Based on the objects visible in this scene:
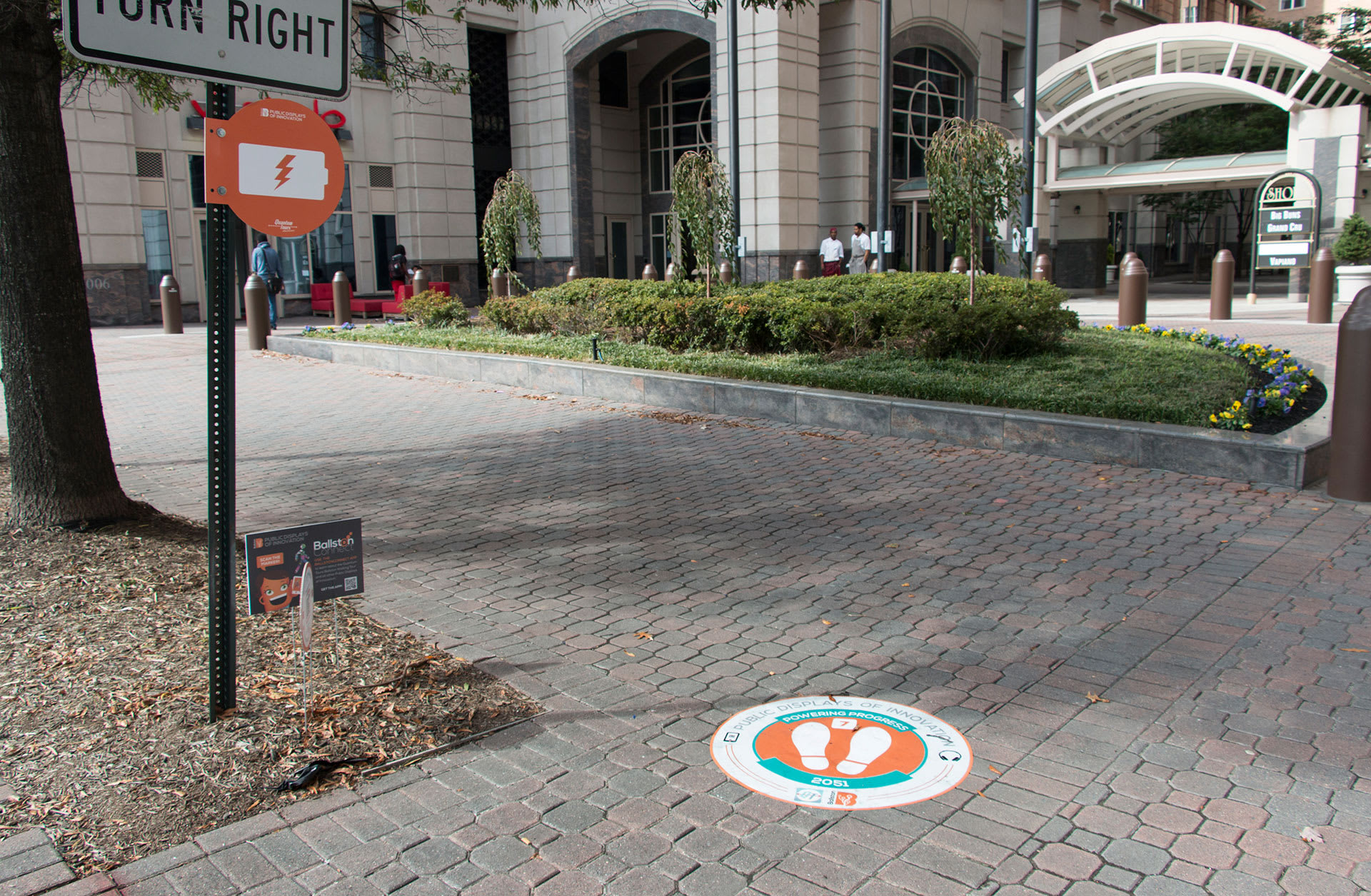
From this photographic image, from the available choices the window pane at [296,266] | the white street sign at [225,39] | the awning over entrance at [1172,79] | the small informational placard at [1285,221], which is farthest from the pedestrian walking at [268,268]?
the small informational placard at [1285,221]

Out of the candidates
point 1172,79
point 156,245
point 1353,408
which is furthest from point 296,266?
point 1353,408

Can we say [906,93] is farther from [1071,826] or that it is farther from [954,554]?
[1071,826]

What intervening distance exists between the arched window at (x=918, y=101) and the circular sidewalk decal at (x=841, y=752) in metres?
27.1

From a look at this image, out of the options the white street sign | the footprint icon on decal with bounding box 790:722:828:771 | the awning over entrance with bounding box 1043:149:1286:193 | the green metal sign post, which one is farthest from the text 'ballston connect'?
the awning over entrance with bounding box 1043:149:1286:193

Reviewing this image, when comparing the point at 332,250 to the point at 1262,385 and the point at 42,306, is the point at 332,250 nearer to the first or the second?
the point at 42,306

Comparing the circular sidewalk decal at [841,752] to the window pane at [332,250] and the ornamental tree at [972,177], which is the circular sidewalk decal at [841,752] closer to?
the ornamental tree at [972,177]

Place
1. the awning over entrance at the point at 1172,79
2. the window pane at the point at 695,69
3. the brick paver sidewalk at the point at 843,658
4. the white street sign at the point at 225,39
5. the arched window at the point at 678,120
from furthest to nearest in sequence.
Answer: the arched window at the point at 678,120, the window pane at the point at 695,69, the awning over entrance at the point at 1172,79, the white street sign at the point at 225,39, the brick paver sidewalk at the point at 843,658

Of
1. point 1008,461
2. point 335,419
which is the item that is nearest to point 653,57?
point 335,419

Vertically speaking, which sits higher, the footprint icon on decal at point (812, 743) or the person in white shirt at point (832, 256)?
the person in white shirt at point (832, 256)

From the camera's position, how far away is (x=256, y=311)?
56.1ft

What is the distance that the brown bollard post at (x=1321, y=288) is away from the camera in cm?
1675

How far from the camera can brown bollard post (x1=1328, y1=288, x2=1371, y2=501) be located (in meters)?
6.59

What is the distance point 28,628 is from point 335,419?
630cm

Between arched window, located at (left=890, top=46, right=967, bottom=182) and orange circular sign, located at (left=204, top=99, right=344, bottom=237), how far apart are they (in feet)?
89.2
